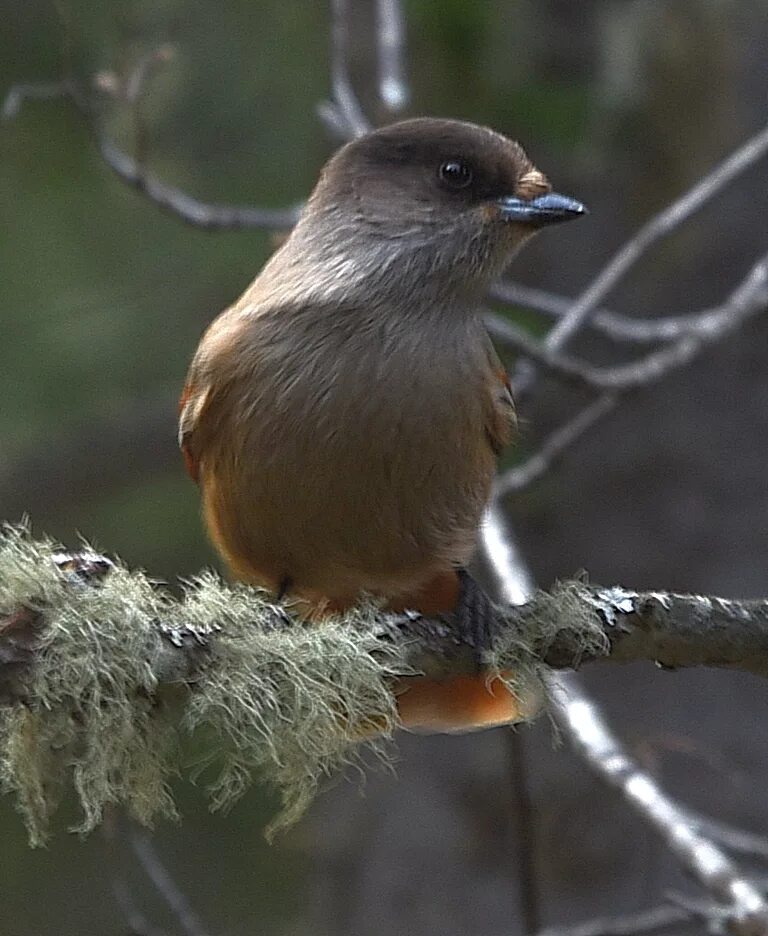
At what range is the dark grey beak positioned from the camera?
7.66ft

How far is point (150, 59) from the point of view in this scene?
2.93 m

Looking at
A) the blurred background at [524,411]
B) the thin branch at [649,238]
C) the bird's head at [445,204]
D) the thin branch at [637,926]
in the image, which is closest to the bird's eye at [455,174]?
the bird's head at [445,204]

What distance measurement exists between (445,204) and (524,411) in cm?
120

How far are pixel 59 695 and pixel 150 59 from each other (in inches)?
62.8

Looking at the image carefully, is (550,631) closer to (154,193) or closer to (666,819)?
(666,819)

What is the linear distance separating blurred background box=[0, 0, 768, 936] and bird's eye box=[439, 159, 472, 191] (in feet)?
3.89

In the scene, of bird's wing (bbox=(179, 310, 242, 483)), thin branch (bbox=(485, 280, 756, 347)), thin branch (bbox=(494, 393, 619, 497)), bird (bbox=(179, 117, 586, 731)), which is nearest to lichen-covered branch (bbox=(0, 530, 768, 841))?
bird (bbox=(179, 117, 586, 731))

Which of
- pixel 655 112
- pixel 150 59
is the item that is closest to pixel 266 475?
A: pixel 150 59

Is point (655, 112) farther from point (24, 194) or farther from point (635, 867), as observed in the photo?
point (635, 867)

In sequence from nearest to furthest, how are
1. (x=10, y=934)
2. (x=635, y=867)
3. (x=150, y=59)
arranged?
1. (x=150, y=59)
2. (x=635, y=867)
3. (x=10, y=934)

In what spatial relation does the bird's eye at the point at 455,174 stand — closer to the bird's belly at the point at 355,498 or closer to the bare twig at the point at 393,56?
the bird's belly at the point at 355,498

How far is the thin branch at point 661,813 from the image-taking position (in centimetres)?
245

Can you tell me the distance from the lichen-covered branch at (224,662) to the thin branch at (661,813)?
1.54 feet

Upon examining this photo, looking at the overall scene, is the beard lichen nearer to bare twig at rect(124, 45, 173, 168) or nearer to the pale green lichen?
the pale green lichen
